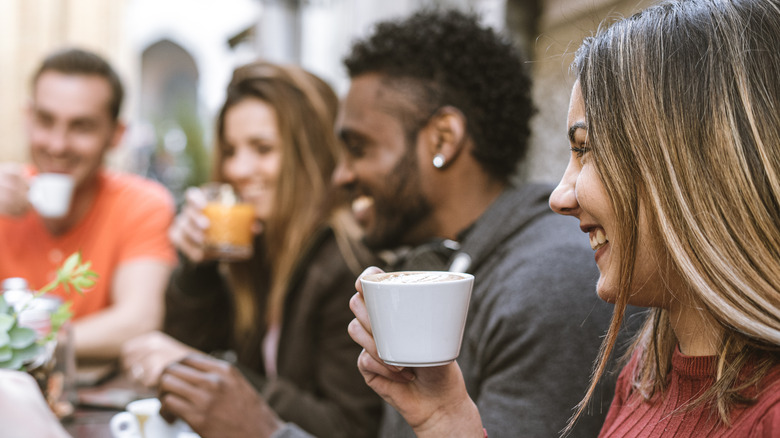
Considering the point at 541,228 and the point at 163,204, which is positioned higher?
the point at 541,228

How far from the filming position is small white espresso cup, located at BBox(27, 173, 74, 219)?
92.5 inches

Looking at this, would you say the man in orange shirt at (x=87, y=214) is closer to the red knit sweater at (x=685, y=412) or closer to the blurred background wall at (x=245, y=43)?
the blurred background wall at (x=245, y=43)

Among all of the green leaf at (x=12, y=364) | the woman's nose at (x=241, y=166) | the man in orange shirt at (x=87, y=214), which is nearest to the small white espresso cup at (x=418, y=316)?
the green leaf at (x=12, y=364)

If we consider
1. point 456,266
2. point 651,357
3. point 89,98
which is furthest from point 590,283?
point 89,98

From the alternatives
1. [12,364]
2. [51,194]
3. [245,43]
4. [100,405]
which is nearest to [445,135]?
[12,364]

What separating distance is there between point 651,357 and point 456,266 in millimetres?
555

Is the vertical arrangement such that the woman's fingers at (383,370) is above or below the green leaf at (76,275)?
below

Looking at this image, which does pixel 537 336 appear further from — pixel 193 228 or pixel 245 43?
pixel 245 43

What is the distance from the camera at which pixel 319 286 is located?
215cm

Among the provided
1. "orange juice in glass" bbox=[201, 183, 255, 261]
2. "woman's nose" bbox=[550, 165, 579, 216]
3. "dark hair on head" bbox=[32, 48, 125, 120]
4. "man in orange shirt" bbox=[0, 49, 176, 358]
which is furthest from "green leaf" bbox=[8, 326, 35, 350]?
"dark hair on head" bbox=[32, 48, 125, 120]

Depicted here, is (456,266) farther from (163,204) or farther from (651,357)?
(163,204)

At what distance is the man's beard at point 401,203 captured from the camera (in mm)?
1767

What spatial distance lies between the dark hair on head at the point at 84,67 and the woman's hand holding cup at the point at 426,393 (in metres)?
2.52

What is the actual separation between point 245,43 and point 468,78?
7415 mm
